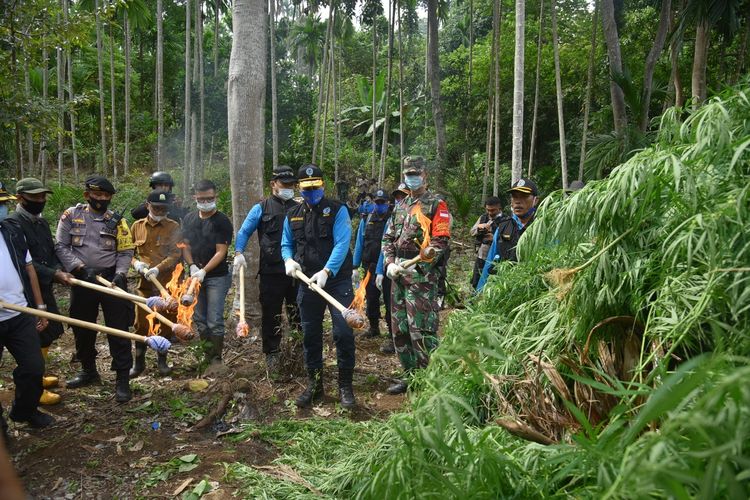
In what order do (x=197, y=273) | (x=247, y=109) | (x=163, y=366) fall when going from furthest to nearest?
(x=247, y=109)
(x=163, y=366)
(x=197, y=273)

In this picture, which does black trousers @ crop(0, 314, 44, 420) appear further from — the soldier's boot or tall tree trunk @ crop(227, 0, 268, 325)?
tall tree trunk @ crop(227, 0, 268, 325)

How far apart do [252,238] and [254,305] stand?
901 millimetres

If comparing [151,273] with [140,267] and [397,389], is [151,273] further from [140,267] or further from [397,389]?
[397,389]

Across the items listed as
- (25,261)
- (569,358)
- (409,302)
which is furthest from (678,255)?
(25,261)

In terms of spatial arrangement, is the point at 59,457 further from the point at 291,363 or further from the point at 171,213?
the point at 171,213

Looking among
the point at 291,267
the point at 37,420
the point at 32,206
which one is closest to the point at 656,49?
the point at 291,267

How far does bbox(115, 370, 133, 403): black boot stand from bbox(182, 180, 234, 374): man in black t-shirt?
3.01 feet

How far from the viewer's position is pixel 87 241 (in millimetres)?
5164

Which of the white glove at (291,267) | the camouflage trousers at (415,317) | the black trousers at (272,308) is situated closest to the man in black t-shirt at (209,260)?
the black trousers at (272,308)

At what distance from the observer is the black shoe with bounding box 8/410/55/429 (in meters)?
4.23

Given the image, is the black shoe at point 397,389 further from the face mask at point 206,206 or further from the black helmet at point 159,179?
the black helmet at point 159,179

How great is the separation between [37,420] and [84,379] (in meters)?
1.04

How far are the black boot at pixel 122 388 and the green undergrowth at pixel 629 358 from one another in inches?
85.6

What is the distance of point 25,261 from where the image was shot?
439cm
